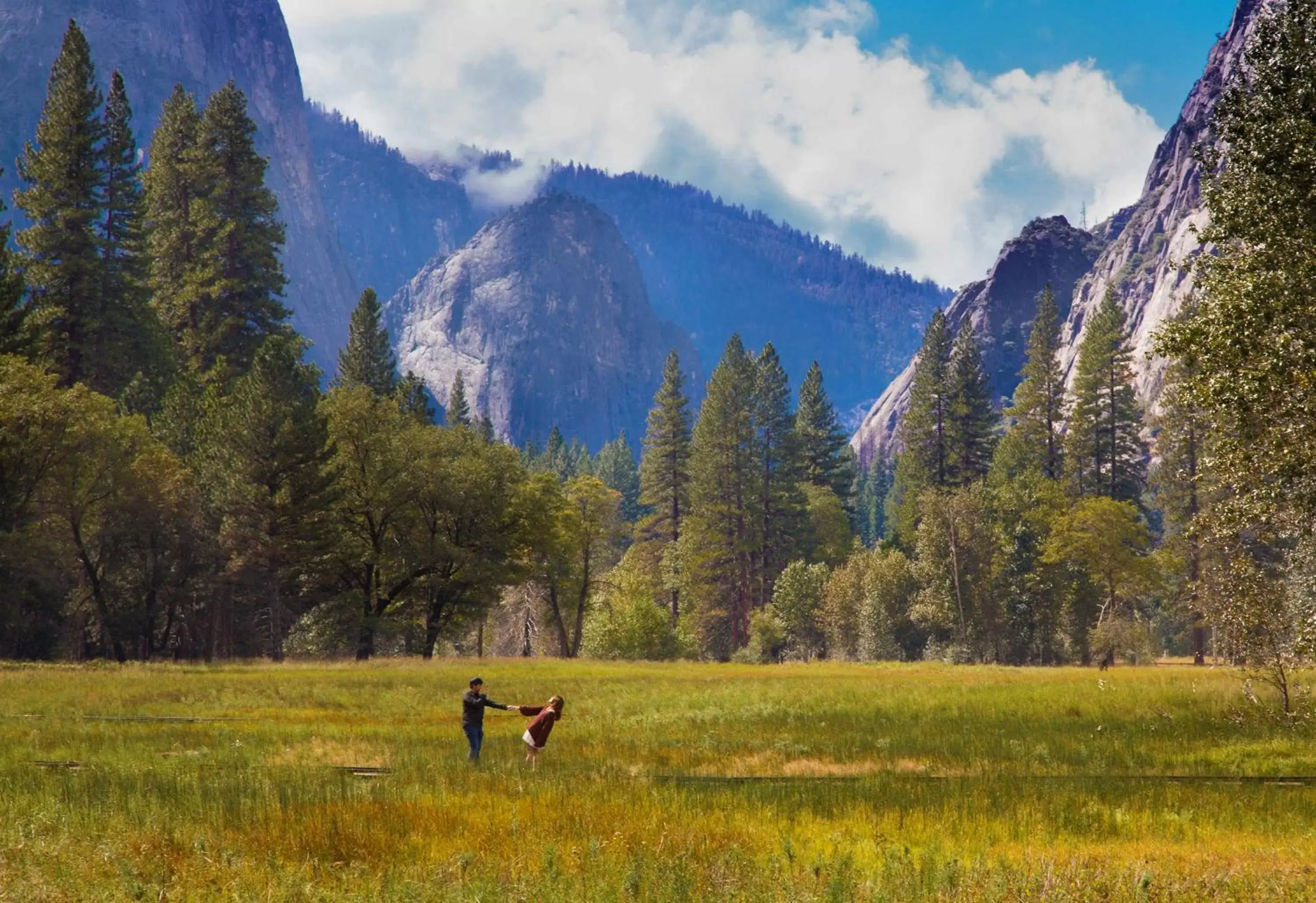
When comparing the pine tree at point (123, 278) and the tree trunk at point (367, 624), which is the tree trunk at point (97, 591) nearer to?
the tree trunk at point (367, 624)

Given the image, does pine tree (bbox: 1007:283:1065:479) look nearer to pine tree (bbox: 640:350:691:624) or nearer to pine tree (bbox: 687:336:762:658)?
pine tree (bbox: 687:336:762:658)

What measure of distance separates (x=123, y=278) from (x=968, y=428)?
231ft

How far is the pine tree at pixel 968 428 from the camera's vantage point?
94.5 metres

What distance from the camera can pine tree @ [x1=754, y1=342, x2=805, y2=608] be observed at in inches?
3617

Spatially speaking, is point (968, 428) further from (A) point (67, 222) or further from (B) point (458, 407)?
(A) point (67, 222)

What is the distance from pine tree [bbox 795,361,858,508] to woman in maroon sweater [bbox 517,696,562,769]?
8896cm

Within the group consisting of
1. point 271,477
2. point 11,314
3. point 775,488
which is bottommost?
point 271,477

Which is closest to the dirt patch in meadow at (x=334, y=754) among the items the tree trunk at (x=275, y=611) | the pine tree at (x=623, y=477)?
the tree trunk at (x=275, y=611)

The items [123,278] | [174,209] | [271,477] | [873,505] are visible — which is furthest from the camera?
[873,505]

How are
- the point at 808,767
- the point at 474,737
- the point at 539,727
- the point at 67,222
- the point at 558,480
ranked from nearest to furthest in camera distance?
the point at 539,727
the point at 808,767
the point at 474,737
the point at 67,222
the point at 558,480

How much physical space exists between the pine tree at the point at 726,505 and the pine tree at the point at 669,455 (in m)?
5.17

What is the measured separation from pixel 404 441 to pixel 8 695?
30269 mm

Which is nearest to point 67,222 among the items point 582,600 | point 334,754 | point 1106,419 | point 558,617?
point 558,617

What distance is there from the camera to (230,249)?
73312mm
